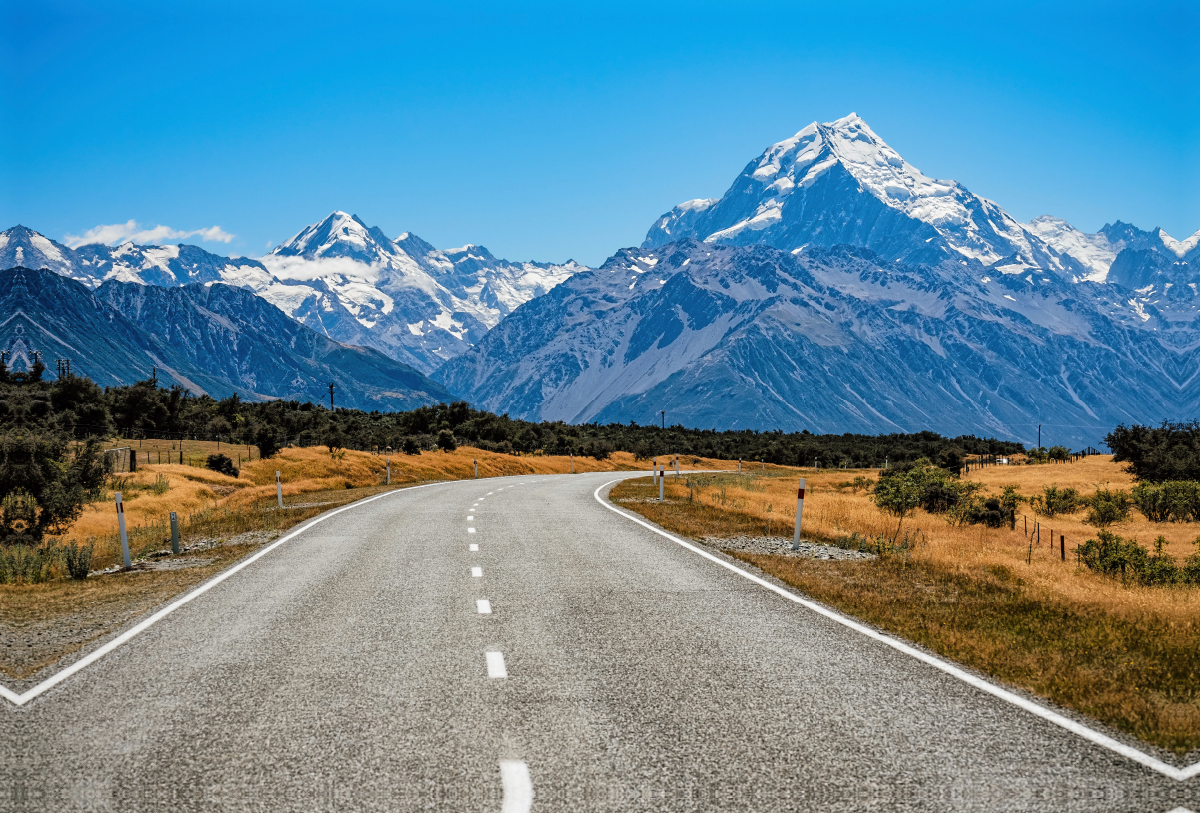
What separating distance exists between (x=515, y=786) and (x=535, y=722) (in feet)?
3.51

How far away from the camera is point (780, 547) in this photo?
1634cm

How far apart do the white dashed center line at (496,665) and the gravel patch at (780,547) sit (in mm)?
8494

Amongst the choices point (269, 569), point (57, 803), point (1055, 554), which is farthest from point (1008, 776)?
point (1055, 554)

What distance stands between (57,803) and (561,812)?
266 cm

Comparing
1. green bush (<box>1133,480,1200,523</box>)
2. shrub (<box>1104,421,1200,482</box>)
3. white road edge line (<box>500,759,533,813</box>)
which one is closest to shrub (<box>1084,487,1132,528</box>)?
green bush (<box>1133,480,1200,523</box>)

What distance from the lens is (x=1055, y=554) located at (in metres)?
21.2

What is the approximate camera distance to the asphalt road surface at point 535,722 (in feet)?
15.8

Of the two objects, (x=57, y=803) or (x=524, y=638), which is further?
(x=524, y=638)

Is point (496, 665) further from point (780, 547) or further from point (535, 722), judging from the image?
point (780, 547)

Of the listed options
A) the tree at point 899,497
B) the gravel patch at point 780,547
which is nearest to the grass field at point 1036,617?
the gravel patch at point 780,547

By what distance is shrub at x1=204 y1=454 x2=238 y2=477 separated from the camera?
49.1 meters

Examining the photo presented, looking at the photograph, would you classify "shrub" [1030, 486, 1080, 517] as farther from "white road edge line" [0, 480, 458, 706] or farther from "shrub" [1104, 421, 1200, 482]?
"white road edge line" [0, 480, 458, 706]

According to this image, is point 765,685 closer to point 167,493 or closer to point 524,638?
point 524,638

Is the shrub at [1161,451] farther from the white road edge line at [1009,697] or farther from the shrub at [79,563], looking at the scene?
the shrub at [79,563]
